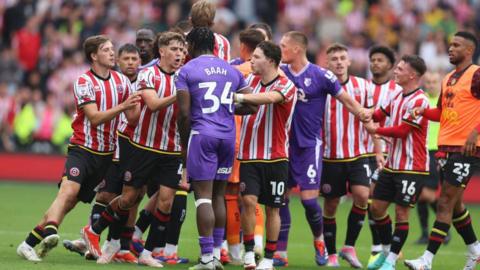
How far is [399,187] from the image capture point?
1244 cm

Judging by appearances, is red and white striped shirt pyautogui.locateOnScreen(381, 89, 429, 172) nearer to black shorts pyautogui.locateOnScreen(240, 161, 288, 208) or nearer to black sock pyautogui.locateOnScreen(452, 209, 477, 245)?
black sock pyautogui.locateOnScreen(452, 209, 477, 245)

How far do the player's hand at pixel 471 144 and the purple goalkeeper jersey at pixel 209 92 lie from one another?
92.8 inches

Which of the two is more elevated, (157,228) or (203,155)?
(203,155)

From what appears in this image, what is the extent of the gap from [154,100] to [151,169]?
0.78 meters

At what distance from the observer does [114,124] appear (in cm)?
1252

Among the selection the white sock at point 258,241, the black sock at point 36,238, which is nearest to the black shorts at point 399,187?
the white sock at point 258,241

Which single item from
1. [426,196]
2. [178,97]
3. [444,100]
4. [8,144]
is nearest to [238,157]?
[178,97]

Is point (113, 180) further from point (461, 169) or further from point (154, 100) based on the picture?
point (461, 169)

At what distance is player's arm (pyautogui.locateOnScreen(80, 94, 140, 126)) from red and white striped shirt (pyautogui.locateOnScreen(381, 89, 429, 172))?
284cm

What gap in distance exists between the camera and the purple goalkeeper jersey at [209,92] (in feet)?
37.0

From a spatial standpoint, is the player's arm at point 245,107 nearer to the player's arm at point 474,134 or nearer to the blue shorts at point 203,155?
the blue shorts at point 203,155

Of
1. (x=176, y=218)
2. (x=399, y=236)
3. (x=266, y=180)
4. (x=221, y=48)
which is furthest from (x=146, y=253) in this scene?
(x=399, y=236)

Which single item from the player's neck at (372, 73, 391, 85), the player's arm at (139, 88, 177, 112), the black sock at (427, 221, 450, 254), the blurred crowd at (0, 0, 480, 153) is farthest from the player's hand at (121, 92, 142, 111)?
the blurred crowd at (0, 0, 480, 153)

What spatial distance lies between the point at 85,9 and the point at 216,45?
15.2 metres
